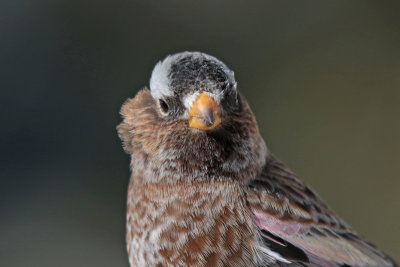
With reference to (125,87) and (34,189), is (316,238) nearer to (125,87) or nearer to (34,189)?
(125,87)

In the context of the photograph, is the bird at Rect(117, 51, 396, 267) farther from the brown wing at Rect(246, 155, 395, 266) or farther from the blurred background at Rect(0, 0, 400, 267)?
the blurred background at Rect(0, 0, 400, 267)

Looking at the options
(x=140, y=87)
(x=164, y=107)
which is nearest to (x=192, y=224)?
(x=164, y=107)

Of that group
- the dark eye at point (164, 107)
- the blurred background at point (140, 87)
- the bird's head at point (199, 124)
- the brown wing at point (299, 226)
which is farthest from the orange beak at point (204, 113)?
the blurred background at point (140, 87)

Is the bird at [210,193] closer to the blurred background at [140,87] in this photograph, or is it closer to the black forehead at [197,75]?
the black forehead at [197,75]

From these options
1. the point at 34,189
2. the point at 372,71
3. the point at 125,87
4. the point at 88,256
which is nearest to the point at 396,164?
the point at 372,71

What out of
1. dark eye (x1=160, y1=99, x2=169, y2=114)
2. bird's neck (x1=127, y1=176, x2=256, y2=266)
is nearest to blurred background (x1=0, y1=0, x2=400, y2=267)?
dark eye (x1=160, y1=99, x2=169, y2=114)

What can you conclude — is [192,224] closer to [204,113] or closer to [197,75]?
[204,113]
